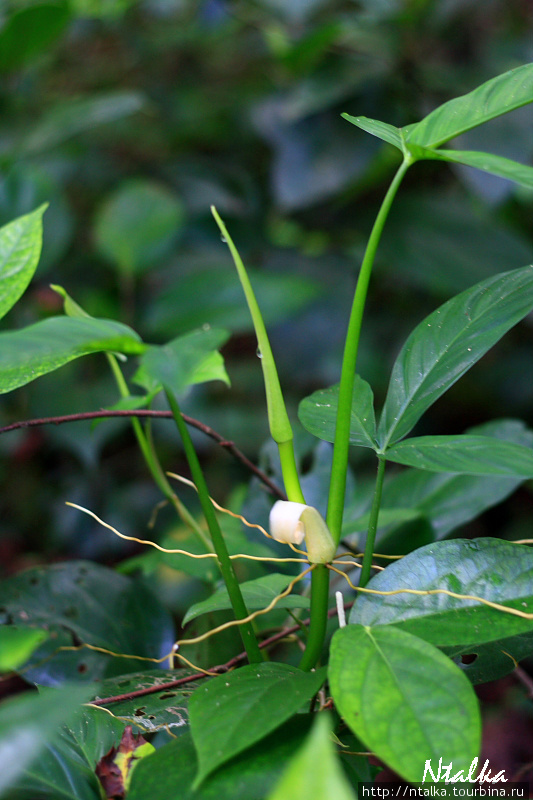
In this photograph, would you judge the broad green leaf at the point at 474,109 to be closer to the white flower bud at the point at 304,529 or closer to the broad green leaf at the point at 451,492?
the white flower bud at the point at 304,529

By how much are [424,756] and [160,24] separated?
201 centimetres

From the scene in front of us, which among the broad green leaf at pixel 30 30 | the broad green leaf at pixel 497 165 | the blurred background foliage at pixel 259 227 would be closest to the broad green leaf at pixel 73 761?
the broad green leaf at pixel 497 165

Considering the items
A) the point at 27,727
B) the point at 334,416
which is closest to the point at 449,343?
the point at 334,416

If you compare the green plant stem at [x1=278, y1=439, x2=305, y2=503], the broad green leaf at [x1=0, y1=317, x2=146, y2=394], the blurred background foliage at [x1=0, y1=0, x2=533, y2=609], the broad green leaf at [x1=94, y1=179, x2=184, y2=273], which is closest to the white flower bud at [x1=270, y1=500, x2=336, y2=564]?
the green plant stem at [x1=278, y1=439, x2=305, y2=503]

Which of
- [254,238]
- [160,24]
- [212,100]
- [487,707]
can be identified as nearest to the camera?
[487,707]

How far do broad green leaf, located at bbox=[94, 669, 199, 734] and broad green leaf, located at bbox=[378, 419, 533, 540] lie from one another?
0.74 feet

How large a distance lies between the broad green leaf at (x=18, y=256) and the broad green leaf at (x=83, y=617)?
0.25 metres

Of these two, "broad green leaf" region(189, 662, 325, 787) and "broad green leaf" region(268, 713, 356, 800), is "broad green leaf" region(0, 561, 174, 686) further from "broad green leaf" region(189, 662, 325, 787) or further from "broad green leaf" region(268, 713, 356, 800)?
"broad green leaf" region(268, 713, 356, 800)

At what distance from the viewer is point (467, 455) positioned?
29 cm

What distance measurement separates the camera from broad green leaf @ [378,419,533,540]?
561mm

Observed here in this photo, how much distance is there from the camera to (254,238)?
1338mm

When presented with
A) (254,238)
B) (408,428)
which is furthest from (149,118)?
(408,428)

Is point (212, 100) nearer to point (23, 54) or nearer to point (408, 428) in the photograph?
point (23, 54)

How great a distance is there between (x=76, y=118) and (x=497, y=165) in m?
1.01
